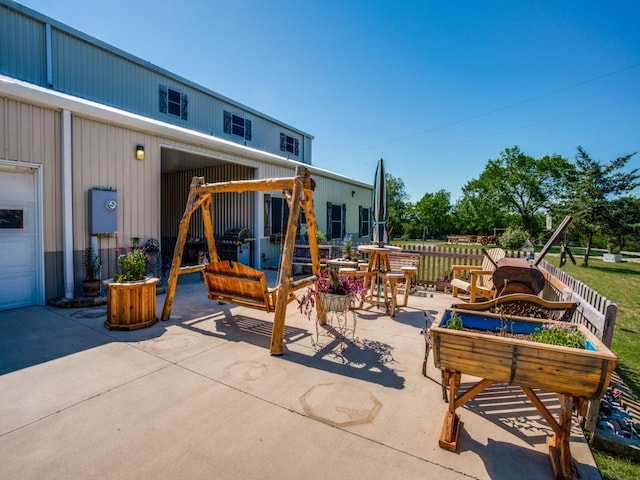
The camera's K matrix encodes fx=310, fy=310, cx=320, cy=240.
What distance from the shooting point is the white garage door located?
16.0 ft

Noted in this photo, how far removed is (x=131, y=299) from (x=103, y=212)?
96.7 inches

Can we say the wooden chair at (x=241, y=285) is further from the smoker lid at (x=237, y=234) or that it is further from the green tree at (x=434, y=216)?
the green tree at (x=434, y=216)

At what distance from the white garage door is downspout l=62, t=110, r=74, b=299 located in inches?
15.1

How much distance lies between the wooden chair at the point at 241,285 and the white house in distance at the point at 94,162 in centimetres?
287

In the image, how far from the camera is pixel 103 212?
5.72 m

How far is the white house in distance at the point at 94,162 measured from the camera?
498 cm

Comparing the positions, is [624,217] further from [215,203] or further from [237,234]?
[215,203]

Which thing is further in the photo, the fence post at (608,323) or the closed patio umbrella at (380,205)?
the closed patio umbrella at (380,205)

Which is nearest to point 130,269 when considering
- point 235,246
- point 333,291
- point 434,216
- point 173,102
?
point 333,291

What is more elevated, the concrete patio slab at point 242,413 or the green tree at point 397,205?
the green tree at point 397,205

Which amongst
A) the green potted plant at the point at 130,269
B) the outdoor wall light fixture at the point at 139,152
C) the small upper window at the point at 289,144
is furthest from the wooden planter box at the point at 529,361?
the small upper window at the point at 289,144

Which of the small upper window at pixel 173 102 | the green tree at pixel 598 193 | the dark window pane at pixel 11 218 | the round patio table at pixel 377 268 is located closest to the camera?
the dark window pane at pixel 11 218

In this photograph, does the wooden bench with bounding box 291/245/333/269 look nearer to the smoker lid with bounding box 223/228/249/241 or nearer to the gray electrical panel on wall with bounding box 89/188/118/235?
the smoker lid with bounding box 223/228/249/241

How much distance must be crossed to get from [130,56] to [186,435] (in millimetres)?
11686
